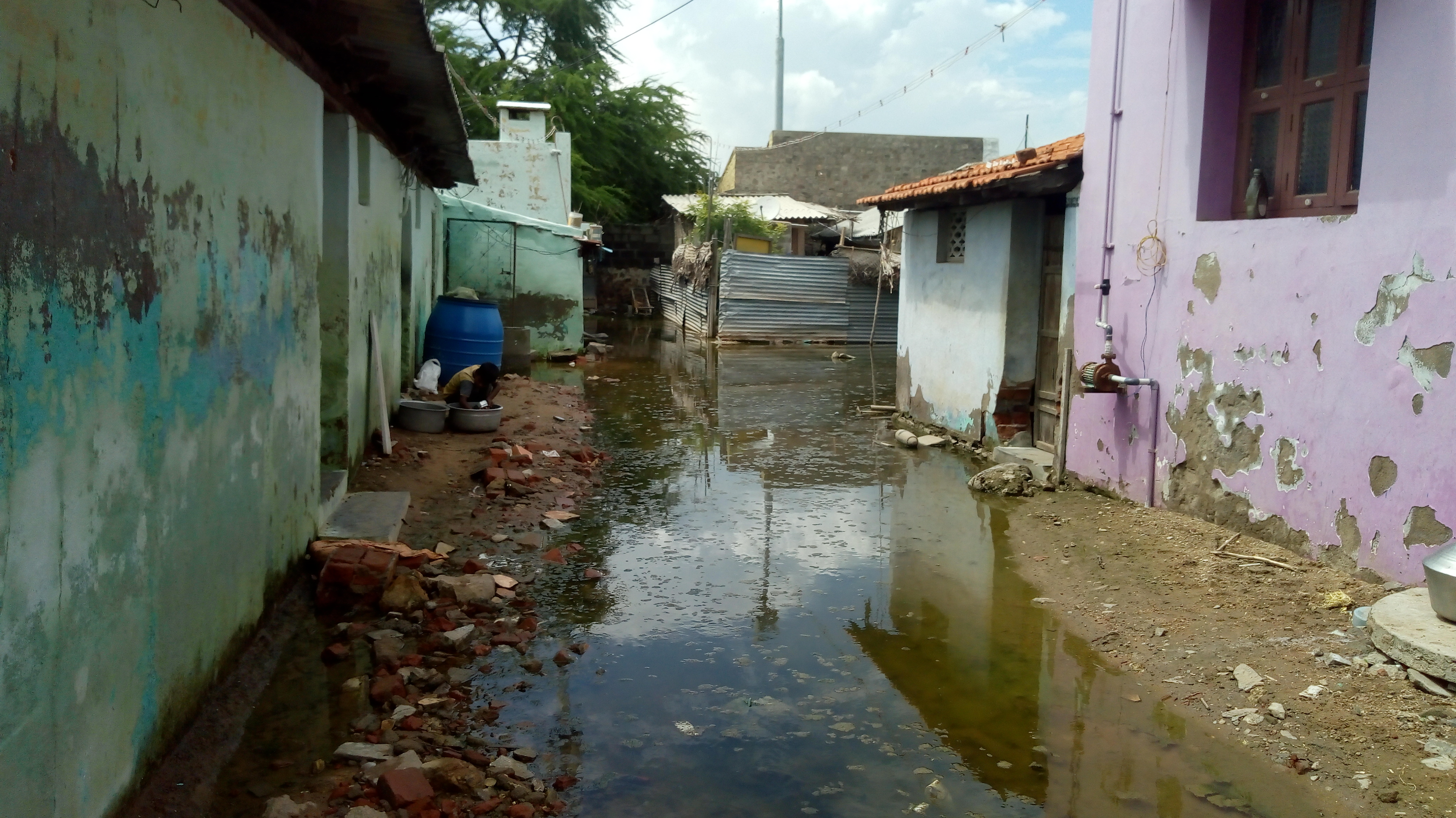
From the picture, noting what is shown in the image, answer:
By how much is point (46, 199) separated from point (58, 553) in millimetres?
897

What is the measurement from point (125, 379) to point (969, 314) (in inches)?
355

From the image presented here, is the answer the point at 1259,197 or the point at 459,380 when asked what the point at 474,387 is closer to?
the point at 459,380

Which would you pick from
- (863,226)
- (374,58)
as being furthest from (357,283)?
(863,226)

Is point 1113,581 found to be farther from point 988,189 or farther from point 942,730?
point 988,189

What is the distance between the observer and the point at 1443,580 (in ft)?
14.9

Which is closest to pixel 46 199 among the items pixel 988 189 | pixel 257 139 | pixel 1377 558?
pixel 257 139

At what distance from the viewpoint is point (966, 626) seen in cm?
551

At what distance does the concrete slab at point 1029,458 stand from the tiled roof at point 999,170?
250 centimetres

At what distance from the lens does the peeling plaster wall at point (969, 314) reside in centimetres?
999

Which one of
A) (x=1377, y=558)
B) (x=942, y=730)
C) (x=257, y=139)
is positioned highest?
(x=257, y=139)

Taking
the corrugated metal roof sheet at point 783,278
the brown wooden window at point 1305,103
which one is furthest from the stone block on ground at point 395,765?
the corrugated metal roof sheet at point 783,278

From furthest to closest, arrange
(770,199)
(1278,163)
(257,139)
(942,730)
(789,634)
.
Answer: (770,199) → (1278,163) → (789,634) → (257,139) → (942,730)

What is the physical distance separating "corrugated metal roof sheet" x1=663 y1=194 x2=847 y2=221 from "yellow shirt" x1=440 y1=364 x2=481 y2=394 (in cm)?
1700

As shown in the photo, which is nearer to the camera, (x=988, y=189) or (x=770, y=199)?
(x=988, y=189)
